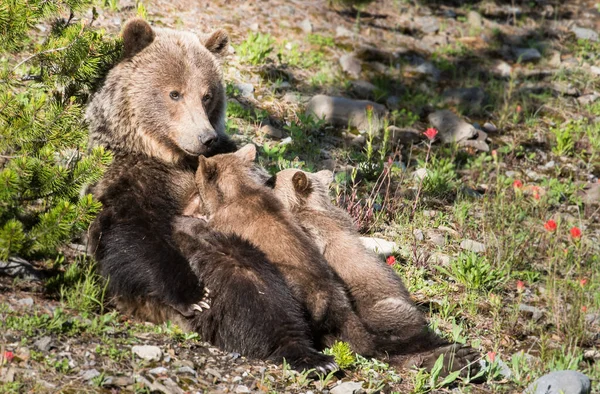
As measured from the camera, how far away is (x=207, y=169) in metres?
6.16

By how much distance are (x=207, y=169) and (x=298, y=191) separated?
29.6 inches

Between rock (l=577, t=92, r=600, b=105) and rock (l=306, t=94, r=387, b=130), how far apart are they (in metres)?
3.51

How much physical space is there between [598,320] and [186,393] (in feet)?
13.0

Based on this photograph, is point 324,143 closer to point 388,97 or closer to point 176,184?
point 388,97

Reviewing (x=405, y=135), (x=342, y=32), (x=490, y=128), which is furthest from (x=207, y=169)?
(x=342, y=32)

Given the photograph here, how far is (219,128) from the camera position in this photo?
7.00 m

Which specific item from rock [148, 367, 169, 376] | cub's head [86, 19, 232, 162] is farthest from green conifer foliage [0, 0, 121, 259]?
rock [148, 367, 169, 376]

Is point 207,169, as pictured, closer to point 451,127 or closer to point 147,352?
point 147,352

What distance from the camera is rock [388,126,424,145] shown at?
9.88 meters

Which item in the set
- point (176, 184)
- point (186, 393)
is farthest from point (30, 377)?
point (176, 184)

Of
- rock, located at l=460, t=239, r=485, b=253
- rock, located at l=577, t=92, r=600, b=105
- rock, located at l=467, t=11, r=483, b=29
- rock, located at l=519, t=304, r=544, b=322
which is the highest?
rock, located at l=467, t=11, r=483, b=29

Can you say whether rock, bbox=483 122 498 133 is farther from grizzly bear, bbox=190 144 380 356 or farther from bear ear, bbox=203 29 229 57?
grizzly bear, bbox=190 144 380 356

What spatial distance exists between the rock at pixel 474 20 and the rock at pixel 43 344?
10406mm

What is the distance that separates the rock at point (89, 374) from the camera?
14.8 ft
